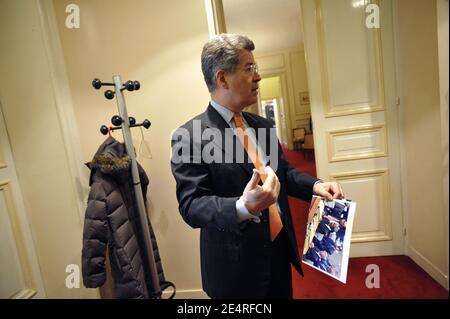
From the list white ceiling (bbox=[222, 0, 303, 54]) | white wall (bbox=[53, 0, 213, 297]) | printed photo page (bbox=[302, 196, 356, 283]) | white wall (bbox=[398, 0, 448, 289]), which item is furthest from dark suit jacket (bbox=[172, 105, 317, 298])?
white ceiling (bbox=[222, 0, 303, 54])

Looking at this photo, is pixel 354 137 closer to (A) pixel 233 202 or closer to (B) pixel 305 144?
(A) pixel 233 202

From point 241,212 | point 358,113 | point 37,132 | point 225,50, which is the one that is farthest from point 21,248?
point 358,113

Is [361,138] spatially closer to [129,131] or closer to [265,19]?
[129,131]

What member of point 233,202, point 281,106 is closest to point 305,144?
point 281,106

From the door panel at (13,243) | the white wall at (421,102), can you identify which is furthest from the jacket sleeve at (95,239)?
the white wall at (421,102)

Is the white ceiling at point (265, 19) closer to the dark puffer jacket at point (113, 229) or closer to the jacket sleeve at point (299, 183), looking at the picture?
the dark puffer jacket at point (113, 229)

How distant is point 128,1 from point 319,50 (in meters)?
0.98

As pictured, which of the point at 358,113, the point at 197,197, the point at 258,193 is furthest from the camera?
the point at 358,113

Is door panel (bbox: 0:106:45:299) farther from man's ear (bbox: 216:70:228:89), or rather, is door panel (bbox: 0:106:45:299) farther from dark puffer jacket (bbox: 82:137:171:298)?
man's ear (bbox: 216:70:228:89)

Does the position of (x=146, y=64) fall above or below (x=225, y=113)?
above

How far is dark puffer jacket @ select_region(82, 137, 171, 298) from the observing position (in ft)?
3.10

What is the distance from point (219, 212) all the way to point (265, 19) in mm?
2965

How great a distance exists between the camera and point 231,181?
0.57 metres

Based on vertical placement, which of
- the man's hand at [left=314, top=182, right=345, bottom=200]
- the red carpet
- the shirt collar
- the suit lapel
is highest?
the shirt collar
